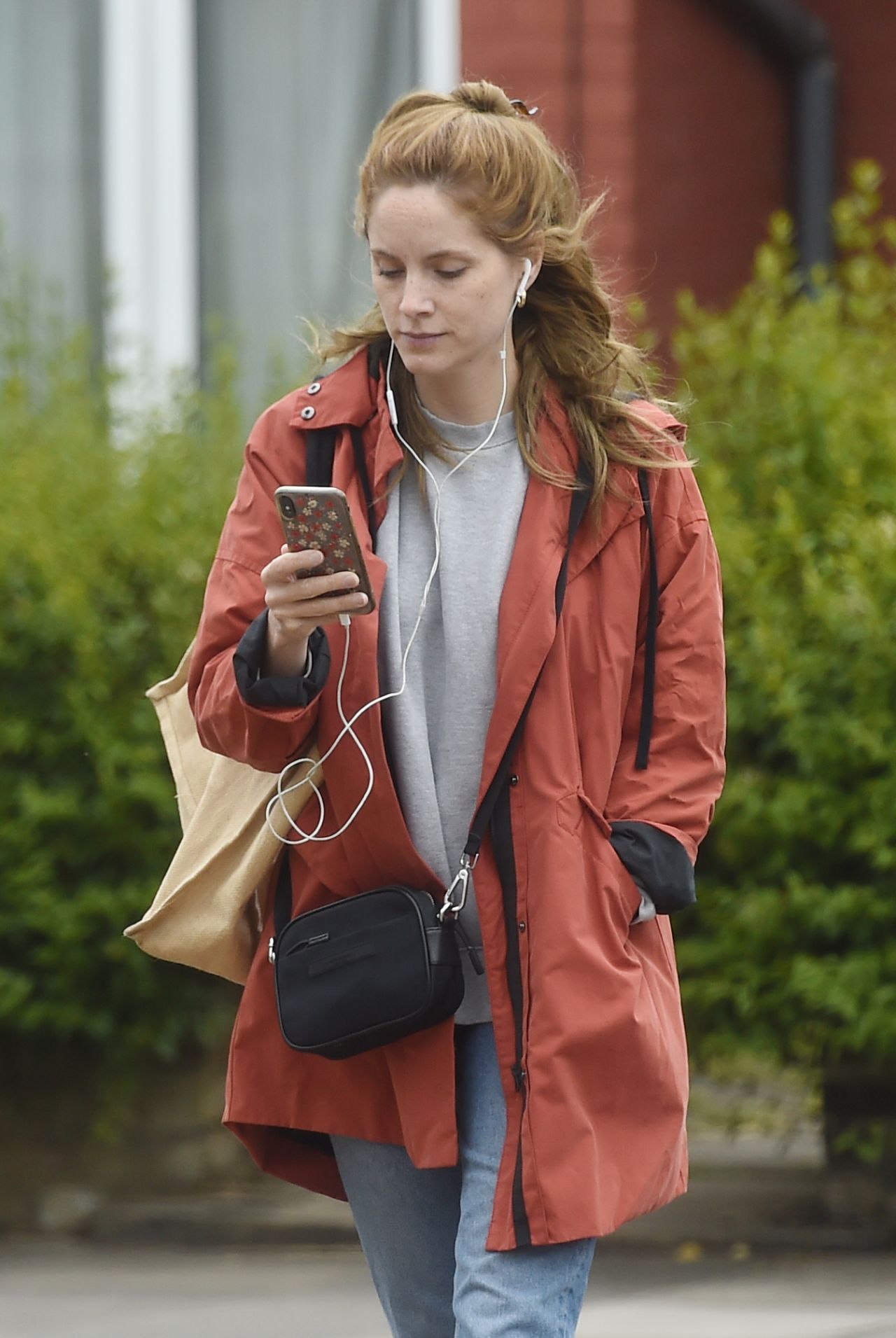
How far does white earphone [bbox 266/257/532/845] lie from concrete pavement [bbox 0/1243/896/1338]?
7.66 ft

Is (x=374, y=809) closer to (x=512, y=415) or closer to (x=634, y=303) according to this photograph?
(x=512, y=415)

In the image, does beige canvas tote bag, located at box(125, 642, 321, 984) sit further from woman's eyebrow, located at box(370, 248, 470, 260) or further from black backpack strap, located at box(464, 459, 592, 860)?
woman's eyebrow, located at box(370, 248, 470, 260)

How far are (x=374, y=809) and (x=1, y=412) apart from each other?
3749 millimetres

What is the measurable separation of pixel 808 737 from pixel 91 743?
Answer: 1.87m

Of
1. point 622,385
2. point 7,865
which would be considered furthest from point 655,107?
point 622,385

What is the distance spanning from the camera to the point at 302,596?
7.88 ft

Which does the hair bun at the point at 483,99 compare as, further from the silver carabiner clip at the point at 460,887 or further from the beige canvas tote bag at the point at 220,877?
the silver carabiner clip at the point at 460,887

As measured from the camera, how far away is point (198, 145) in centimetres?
778

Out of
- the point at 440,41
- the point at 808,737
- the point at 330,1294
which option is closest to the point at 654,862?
the point at 808,737

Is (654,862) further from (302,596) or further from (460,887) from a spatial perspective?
(302,596)

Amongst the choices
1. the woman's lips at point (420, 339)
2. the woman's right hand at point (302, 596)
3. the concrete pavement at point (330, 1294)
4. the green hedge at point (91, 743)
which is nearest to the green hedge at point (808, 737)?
the concrete pavement at point (330, 1294)

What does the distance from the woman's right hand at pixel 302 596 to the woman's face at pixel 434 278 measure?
1.14ft

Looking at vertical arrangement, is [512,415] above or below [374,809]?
above

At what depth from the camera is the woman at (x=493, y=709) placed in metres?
2.54
